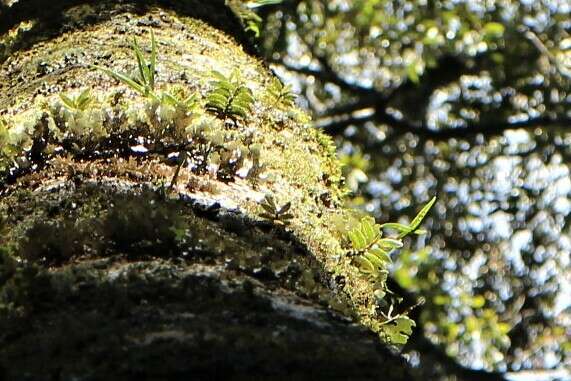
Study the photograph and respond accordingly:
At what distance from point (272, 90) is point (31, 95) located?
63 cm

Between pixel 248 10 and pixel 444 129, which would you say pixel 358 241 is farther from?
pixel 444 129

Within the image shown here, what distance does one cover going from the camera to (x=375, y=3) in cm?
671

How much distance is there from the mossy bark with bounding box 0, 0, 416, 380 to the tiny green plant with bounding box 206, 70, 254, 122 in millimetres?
29

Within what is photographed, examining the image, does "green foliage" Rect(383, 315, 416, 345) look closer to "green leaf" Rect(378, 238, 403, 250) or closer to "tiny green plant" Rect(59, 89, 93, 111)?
"green leaf" Rect(378, 238, 403, 250)

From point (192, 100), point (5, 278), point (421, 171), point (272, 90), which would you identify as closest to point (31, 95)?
point (192, 100)

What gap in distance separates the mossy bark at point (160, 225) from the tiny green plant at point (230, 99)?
29 mm

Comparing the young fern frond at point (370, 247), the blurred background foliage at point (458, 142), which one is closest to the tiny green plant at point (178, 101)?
the young fern frond at point (370, 247)

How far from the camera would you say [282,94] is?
2455mm

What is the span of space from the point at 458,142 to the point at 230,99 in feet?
21.5

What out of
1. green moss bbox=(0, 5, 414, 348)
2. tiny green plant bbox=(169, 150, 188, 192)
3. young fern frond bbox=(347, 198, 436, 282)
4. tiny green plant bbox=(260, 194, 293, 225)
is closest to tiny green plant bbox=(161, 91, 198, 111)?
green moss bbox=(0, 5, 414, 348)

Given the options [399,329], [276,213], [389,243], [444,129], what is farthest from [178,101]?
[444,129]

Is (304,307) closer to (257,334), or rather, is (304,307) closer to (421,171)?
(257,334)

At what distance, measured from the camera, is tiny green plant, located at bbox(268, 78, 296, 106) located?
2420 mm

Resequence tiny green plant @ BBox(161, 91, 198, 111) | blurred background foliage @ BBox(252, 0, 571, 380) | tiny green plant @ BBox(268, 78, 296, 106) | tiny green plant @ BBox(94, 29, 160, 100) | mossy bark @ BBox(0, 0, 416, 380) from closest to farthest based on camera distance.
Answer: mossy bark @ BBox(0, 0, 416, 380) < tiny green plant @ BBox(161, 91, 198, 111) < tiny green plant @ BBox(94, 29, 160, 100) < tiny green plant @ BBox(268, 78, 296, 106) < blurred background foliage @ BBox(252, 0, 571, 380)
